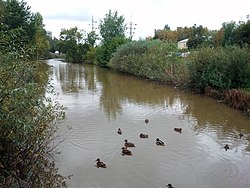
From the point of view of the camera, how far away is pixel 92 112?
13148 mm

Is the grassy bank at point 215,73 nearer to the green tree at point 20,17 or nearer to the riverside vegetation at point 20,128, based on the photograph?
the riverside vegetation at point 20,128

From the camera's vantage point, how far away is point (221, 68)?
16641mm

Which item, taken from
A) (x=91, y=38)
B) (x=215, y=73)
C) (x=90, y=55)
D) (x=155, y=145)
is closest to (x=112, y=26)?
(x=90, y=55)

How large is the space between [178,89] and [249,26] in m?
13.1

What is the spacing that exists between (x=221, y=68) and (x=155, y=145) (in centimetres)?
911

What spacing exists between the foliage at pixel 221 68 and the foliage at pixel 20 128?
1299 centimetres

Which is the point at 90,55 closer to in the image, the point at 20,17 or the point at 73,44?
the point at 73,44

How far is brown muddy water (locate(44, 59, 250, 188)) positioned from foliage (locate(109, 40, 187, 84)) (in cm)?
652

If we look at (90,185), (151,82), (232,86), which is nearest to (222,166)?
(90,185)

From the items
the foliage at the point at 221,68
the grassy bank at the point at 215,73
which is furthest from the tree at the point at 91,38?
the foliage at the point at 221,68

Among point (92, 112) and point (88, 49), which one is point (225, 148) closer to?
point (92, 112)

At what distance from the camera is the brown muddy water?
22.3ft

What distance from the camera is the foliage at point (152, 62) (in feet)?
73.6

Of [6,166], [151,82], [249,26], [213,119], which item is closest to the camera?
[6,166]
